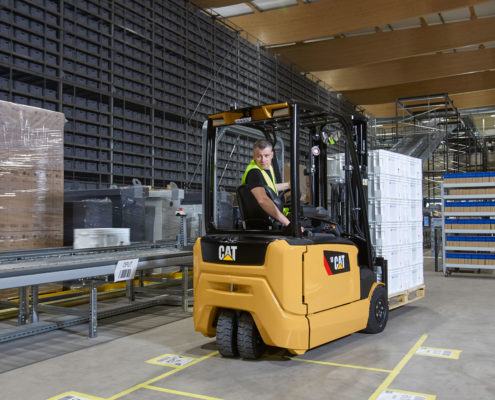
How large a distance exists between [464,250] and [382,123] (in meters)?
19.3

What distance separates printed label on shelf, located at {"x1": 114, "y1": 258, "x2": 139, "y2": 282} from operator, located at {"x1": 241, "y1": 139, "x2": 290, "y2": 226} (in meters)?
1.76

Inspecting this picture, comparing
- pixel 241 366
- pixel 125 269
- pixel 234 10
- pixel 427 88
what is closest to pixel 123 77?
pixel 125 269

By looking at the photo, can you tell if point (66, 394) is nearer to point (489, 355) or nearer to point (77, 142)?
point (489, 355)

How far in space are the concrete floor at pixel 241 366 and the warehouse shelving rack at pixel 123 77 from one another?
4.54 meters

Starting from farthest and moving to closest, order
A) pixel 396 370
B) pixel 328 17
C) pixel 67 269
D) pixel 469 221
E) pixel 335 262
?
pixel 328 17
pixel 469 221
pixel 67 269
pixel 335 262
pixel 396 370

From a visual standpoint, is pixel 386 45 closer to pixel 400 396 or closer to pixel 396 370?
pixel 396 370

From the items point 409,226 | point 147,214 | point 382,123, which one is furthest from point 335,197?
point 382,123

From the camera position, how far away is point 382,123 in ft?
92.4

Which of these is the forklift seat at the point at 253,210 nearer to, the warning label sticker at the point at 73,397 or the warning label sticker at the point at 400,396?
the warning label sticker at the point at 400,396

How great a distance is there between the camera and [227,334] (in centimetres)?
412

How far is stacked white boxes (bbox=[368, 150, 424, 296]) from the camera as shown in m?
5.74

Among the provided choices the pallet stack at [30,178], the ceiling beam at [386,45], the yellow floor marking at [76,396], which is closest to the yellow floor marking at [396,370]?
the yellow floor marking at [76,396]

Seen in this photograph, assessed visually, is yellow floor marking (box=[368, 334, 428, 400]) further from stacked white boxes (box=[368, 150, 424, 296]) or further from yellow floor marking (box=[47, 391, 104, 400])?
yellow floor marking (box=[47, 391, 104, 400])

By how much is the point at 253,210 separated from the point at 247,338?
1.12 m
